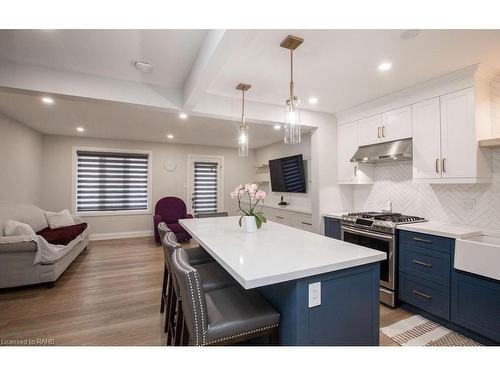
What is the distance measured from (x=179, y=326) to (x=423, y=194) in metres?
3.04

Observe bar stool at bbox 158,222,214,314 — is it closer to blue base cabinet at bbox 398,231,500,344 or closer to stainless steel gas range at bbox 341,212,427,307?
stainless steel gas range at bbox 341,212,427,307

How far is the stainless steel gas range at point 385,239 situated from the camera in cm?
254

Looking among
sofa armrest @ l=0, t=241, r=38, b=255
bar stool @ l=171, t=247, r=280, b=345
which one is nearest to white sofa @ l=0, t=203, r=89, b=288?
sofa armrest @ l=0, t=241, r=38, b=255

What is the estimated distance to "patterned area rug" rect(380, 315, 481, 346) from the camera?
197 cm

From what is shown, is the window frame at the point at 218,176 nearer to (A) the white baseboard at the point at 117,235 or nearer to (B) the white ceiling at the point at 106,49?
(A) the white baseboard at the point at 117,235

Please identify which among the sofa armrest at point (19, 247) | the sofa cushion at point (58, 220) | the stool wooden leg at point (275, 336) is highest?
the sofa cushion at point (58, 220)

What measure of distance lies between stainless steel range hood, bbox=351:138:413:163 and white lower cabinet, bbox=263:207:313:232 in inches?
58.7

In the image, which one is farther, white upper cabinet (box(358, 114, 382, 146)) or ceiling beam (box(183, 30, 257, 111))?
white upper cabinet (box(358, 114, 382, 146))

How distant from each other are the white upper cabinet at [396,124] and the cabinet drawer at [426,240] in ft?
3.83

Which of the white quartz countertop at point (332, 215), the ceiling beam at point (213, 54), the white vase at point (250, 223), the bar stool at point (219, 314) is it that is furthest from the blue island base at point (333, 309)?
the white quartz countertop at point (332, 215)

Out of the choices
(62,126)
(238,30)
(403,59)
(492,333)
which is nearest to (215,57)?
(238,30)

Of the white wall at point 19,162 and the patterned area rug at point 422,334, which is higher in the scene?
the white wall at point 19,162

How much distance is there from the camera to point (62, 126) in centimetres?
457
